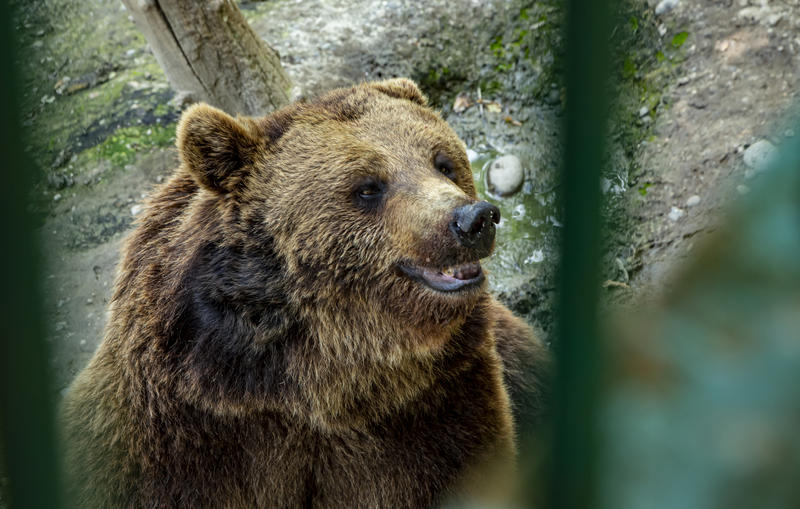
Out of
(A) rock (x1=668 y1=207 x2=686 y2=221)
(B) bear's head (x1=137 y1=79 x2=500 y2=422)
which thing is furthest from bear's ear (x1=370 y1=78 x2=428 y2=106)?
(A) rock (x1=668 y1=207 x2=686 y2=221)

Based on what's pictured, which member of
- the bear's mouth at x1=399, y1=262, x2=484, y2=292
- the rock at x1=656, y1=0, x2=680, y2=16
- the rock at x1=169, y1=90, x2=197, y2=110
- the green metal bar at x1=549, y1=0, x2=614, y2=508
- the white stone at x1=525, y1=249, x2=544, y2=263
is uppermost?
the green metal bar at x1=549, y1=0, x2=614, y2=508

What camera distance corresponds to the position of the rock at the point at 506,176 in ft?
21.0

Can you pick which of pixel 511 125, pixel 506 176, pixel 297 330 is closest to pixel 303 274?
pixel 297 330

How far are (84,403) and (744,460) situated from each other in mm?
3421

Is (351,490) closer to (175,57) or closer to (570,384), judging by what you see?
(570,384)

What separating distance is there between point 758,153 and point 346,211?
3.14 meters

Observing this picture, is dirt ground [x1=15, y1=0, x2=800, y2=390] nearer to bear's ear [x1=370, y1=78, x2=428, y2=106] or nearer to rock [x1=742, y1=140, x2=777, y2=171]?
rock [x1=742, y1=140, x2=777, y2=171]

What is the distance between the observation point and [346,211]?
3.47m

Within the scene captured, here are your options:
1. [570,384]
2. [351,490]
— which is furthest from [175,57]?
[570,384]

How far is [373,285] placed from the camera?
137 inches

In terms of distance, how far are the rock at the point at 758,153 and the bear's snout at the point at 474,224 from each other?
2807 millimetres

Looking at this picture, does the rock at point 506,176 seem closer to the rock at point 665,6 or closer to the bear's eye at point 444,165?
the rock at point 665,6

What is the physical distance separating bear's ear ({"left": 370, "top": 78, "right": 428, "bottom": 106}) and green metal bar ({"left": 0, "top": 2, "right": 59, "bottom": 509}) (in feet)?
9.34

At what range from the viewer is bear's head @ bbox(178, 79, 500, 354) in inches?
132
